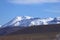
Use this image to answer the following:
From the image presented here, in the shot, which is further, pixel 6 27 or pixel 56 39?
pixel 6 27

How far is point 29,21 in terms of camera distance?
3.30m

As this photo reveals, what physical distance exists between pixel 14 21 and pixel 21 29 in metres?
0.17

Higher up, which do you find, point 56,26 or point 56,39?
point 56,26

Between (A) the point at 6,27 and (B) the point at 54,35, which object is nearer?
(B) the point at 54,35

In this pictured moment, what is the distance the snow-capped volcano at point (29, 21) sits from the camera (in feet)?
10.4

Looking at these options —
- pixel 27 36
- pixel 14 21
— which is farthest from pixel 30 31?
pixel 14 21

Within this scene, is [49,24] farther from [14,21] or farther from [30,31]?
[14,21]

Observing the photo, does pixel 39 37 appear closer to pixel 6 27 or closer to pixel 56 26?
pixel 56 26

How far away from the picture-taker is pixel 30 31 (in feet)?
10.6

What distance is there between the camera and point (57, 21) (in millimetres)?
3162

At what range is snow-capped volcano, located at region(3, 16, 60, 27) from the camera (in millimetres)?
3174

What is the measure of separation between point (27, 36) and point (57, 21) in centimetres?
54

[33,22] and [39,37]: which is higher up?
[33,22]

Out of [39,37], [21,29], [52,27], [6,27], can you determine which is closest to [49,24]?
[52,27]
